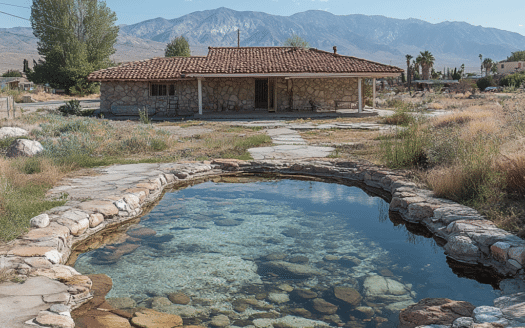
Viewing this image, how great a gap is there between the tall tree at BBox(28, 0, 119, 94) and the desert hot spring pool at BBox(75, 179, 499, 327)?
38352mm

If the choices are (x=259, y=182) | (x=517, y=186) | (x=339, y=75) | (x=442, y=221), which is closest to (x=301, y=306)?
(x=442, y=221)

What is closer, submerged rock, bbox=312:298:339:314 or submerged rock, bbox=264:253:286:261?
submerged rock, bbox=312:298:339:314

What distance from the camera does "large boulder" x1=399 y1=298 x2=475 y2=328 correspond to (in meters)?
3.50

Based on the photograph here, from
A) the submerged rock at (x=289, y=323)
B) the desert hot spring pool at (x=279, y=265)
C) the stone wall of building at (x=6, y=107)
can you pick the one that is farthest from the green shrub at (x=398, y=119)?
the stone wall of building at (x=6, y=107)

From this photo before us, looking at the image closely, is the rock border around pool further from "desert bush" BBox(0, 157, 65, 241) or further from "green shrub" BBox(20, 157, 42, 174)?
"green shrub" BBox(20, 157, 42, 174)

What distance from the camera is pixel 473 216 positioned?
216 inches

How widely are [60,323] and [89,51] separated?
4523cm

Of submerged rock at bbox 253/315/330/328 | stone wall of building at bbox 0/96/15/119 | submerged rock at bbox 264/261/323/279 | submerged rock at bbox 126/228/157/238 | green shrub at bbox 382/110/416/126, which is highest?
stone wall of building at bbox 0/96/15/119

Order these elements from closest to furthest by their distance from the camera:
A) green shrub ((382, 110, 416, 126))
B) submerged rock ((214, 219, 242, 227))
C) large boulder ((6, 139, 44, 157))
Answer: submerged rock ((214, 219, 242, 227)) < large boulder ((6, 139, 44, 157)) < green shrub ((382, 110, 416, 126))

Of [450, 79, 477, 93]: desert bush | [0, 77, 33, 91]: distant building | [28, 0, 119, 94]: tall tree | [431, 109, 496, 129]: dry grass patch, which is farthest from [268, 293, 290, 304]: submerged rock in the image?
[450, 79, 477, 93]: desert bush

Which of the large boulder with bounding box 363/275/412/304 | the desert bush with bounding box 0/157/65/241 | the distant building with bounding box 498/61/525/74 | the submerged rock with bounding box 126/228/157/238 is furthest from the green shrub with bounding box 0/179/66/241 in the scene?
the distant building with bounding box 498/61/525/74

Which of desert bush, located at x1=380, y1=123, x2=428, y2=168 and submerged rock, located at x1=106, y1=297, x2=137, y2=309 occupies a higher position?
desert bush, located at x1=380, y1=123, x2=428, y2=168

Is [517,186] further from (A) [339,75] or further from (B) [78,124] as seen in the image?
(A) [339,75]

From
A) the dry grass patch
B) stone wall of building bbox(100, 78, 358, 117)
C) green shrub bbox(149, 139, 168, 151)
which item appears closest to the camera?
green shrub bbox(149, 139, 168, 151)
